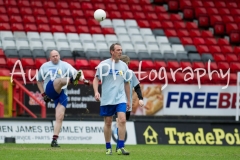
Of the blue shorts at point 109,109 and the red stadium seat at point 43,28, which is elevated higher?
the red stadium seat at point 43,28

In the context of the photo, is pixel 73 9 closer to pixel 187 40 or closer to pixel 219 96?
pixel 187 40

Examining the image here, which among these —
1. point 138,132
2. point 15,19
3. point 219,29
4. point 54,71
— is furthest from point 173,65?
point 54,71

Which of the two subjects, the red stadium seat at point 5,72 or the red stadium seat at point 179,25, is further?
the red stadium seat at point 179,25

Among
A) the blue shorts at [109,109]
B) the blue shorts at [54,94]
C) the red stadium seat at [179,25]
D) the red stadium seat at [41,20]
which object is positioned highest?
the red stadium seat at [41,20]

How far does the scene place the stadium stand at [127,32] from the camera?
2298 cm

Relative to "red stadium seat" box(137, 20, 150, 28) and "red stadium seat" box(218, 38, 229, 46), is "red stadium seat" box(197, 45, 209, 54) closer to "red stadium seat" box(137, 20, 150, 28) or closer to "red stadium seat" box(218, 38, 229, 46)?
"red stadium seat" box(218, 38, 229, 46)

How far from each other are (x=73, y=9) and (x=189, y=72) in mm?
6316

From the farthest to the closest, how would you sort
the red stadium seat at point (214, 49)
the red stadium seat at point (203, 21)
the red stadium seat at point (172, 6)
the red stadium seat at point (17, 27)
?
the red stadium seat at point (172, 6), the red stadium seat at point (203, 21), the red stadium seat at point (214, 49), the red stadium seat at point (17, 27)

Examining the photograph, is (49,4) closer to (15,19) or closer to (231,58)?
(15,19)

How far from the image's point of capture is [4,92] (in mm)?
17938

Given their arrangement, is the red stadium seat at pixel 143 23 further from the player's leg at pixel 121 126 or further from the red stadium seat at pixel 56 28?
the player's leg at pixel 121 126

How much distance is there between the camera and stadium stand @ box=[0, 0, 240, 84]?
23.0 metres

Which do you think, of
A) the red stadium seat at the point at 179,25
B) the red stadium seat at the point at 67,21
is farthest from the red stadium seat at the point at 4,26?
the red stadium seat at the point at 179,25

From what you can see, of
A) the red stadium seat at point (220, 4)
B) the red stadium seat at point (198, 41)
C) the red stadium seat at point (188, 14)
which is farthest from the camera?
the red stadium seat at point (220, 4)
